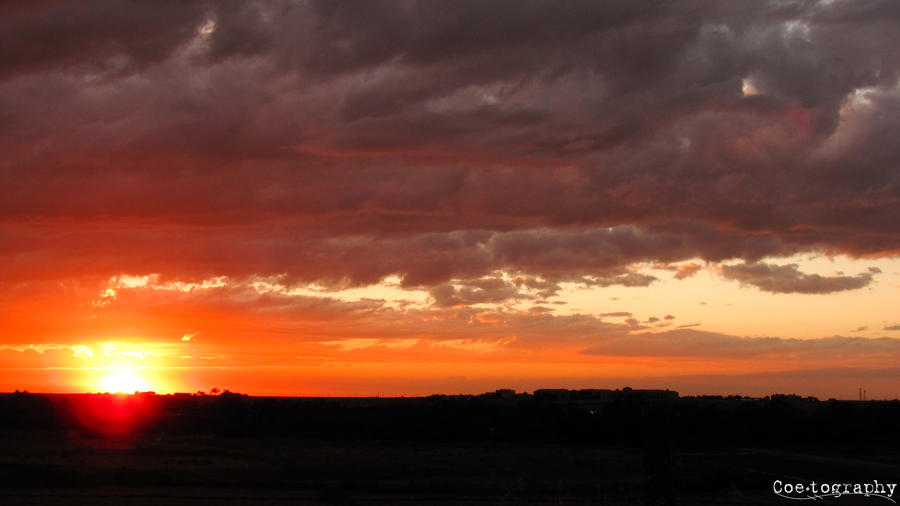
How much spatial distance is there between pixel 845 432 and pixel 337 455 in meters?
59.0

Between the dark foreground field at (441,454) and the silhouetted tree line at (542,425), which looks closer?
the dark foreground field at (441,454)

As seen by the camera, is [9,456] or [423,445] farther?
[423,445]

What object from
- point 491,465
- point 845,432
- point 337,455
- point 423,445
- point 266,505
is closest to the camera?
point 266,505

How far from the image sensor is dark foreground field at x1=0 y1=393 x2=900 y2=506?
161ft

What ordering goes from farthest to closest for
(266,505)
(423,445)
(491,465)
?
1. (423,445)
2. (491,465)
3. (266,505)

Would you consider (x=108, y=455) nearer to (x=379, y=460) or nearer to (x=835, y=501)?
(x=379, y=460)

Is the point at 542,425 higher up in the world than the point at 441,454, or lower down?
higher up

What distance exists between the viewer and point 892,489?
51000 millimetres

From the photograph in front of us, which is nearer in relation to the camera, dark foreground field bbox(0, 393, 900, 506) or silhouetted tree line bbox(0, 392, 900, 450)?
dark foreground field bbox(0, 393, 900, 506)

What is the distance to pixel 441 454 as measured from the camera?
3167 inches

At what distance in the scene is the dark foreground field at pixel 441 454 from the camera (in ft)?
161

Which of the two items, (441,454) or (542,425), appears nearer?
(441,454)

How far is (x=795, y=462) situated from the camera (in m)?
71.6

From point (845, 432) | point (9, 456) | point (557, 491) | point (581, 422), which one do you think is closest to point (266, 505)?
point (557, 491)
